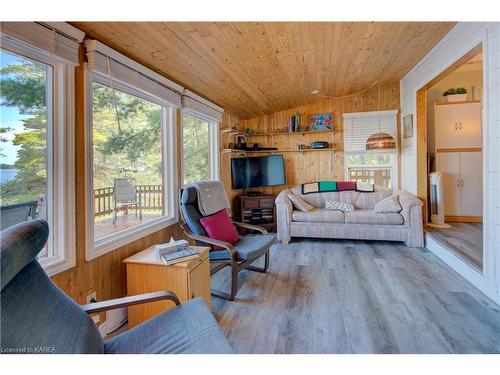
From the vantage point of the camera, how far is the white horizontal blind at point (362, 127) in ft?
16.4

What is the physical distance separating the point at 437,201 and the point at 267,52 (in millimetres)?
3602

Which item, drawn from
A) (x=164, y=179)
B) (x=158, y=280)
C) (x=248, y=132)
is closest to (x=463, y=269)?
(x=158, y=280)

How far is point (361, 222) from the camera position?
160 inches

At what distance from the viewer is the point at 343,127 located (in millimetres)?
5234

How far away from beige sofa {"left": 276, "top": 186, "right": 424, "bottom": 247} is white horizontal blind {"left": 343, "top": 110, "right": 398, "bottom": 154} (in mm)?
1037

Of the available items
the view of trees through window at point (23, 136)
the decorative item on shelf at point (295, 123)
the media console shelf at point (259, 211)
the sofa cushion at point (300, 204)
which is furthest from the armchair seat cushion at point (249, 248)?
the decorative item on shelf at point (295, 123)

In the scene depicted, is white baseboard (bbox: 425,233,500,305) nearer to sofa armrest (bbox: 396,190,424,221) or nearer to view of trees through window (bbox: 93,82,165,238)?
sofa armrest (bbox: 396,190,424,221)

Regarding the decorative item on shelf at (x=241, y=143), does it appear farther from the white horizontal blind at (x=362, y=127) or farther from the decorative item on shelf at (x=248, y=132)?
the white horizontal blind at (x=362, y=127)

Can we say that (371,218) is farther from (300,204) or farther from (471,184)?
(471,184)

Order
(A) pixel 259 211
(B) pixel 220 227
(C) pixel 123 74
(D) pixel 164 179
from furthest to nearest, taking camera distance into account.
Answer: (A) pixel 259 211
(D) pixel 164 179
(B) pixel 220 227
(C) pixel 123 74

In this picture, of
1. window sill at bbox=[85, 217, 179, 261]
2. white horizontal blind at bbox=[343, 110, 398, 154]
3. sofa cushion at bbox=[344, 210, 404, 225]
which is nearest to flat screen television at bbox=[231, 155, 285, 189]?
white horizontal blind at bbox=[343, 110, 398, 154]

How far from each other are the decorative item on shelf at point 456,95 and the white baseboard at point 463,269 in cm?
246
